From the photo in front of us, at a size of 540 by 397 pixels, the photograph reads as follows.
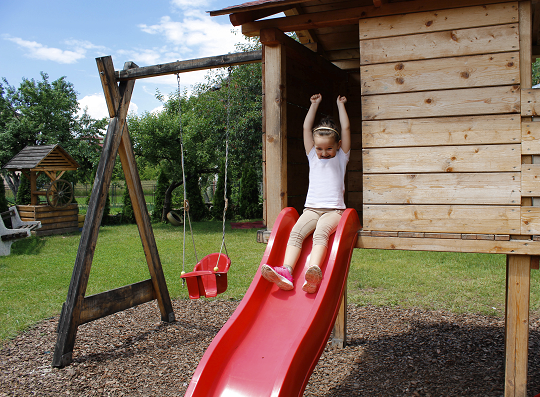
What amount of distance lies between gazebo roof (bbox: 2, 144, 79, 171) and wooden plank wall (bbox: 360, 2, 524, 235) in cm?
1233

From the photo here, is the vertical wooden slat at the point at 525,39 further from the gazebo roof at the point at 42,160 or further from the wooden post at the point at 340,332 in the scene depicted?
the gazebo roof at the point at 42,160

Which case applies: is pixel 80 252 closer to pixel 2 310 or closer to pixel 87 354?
pixel 87 354

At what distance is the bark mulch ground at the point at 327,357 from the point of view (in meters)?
3.88

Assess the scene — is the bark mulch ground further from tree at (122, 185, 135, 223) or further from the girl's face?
tree at (122, 185, 135, 223)

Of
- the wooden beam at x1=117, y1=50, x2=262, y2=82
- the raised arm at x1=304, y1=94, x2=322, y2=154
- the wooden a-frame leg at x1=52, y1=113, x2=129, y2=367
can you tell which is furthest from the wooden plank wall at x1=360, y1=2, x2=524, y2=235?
the wooden a-frame leg at x1=52, y1=113, x2=129, y2=367

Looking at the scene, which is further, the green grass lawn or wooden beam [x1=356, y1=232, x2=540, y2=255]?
the green grass lawn

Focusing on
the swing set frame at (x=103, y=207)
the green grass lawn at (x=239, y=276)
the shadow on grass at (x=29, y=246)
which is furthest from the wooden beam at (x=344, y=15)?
the shadow on grass at (x=29, y=246)

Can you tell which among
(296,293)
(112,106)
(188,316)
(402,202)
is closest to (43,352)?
(188,316)

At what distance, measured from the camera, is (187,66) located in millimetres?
4887

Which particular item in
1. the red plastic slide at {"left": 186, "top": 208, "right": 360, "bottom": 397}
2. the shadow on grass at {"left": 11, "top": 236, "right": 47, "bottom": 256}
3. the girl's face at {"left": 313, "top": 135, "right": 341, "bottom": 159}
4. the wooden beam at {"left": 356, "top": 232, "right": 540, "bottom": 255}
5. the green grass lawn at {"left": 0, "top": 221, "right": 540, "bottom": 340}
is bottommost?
the green grass lawn at {"left": 0, "top": 221, "right": 540, "bottom": 340}

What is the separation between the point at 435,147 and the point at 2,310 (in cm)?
594

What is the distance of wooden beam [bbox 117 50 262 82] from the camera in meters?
4.68

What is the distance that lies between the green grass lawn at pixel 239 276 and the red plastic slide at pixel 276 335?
3.31m

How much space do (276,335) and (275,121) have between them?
1806 millimetres
